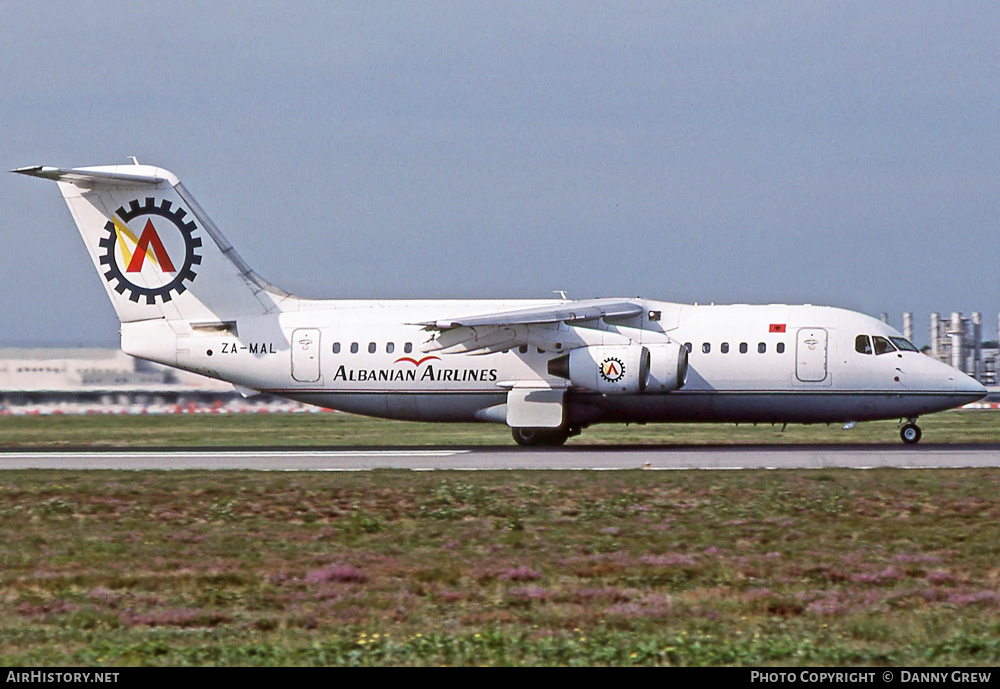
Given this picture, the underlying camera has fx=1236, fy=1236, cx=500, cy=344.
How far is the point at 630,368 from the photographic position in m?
32.4

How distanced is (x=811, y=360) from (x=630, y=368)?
4999mm

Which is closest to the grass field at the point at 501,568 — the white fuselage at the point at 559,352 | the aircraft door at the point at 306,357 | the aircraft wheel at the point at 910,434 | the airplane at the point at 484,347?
the airplane at the point at 484,347

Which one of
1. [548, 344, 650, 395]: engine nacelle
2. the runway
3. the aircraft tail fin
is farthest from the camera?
the aircraft tail fin

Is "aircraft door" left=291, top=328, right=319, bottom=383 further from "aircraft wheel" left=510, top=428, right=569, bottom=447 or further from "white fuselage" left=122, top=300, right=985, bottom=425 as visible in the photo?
"aircraft wheel" left=510, top=428, right=569, bottom=447

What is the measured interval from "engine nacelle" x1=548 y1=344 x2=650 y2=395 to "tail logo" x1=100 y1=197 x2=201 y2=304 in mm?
11638

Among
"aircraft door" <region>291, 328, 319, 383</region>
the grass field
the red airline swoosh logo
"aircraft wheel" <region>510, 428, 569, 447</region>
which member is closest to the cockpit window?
"aircraft wheel" <region>510, 428, 569, 447</region>

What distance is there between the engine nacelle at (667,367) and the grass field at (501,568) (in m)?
7.85

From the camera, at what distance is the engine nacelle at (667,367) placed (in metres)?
32.4

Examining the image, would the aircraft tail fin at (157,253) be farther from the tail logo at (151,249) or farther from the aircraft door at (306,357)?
the aircraft door at (306,357)

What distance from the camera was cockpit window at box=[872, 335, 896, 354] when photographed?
3347 centimetres

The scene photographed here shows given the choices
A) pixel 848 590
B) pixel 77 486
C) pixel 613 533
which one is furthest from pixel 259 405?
pixel 848 590

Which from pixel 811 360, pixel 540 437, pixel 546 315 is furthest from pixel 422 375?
pixel 811 360

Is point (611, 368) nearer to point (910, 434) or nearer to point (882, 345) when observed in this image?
point (882, 345)
